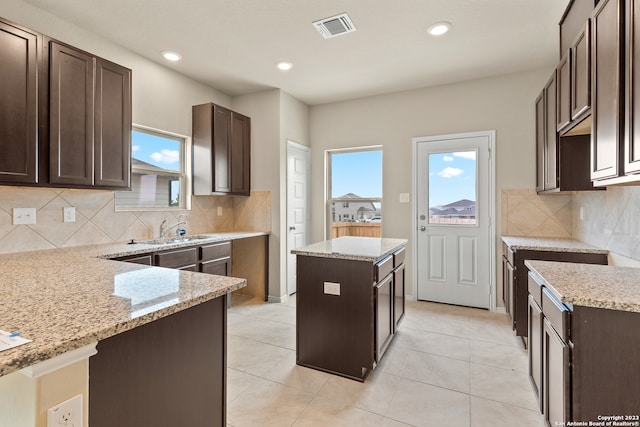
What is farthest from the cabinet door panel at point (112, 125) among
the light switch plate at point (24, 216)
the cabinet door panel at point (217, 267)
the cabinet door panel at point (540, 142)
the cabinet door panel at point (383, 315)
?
the cabinet door panel at point (540, 142)

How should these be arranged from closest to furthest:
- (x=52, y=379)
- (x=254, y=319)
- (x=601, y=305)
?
(x=52, y=379), (x=601, y=305), (x=254, y=319)

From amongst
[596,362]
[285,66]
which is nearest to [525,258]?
[596,362]

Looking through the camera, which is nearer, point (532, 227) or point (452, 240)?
point (532, 227)

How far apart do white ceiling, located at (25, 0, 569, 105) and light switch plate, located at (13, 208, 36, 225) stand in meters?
1.56

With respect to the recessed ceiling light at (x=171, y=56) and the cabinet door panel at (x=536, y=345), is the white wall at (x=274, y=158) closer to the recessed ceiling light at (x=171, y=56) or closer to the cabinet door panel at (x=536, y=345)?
the recessed ceiling light at (x=171, y=56)

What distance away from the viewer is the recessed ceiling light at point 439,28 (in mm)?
2650

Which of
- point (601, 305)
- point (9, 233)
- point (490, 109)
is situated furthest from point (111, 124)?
point (490, 109)

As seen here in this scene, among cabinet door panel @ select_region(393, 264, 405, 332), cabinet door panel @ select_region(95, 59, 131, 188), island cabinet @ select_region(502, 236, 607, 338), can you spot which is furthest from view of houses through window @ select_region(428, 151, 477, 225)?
cabinet door panel @ select_region(95, 59, 131, 188)

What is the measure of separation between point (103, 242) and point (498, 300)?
421 cm

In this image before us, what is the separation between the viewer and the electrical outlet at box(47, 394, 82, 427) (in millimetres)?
753

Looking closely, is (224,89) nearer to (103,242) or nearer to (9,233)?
(103,242)

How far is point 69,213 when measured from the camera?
2635 mm

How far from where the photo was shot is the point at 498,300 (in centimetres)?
369

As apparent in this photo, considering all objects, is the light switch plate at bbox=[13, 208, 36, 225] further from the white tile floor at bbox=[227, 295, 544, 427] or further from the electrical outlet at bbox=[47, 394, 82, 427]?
the electrical outlet at bbox=[47, 394, 82, 427]
